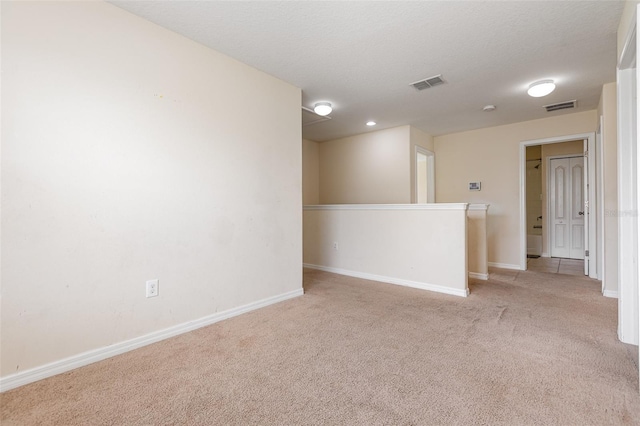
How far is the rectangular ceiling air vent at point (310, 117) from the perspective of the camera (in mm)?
Answer: 4018

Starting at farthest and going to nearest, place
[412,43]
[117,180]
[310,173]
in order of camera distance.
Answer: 1. [310,173]
2. [412,43]
3. [117,180]

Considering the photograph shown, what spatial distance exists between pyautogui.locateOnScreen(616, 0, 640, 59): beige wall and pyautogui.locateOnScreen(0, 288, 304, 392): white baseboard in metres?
3.36

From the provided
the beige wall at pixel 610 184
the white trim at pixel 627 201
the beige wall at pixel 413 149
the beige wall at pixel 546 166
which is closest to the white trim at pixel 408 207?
the beige wall at pixel 413 149

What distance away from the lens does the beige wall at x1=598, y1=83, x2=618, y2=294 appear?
3.06m

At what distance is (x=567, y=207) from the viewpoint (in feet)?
18.3

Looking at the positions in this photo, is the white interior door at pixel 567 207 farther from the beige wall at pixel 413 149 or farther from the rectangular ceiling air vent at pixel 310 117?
the rectangular ceiling air vent at pixel 310 117

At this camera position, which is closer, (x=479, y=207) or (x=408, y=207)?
(x=408, y=207)

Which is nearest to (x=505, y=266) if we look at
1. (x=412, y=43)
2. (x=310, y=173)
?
(x=310, y=173)

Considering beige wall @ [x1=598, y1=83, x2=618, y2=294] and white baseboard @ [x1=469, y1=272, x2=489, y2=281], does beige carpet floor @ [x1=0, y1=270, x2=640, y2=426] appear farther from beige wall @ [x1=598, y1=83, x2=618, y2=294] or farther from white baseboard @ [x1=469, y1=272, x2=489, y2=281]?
white baseboard @ [x1=469, y1=272, x2=489, y2=281]

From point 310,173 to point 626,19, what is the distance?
14.5 feet

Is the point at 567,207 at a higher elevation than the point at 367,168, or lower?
lower

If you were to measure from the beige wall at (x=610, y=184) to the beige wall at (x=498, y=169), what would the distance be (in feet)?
3.68

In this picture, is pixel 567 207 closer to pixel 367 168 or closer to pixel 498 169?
pixel 498 169

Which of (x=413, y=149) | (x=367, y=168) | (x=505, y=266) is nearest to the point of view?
(x=505, y=266)
